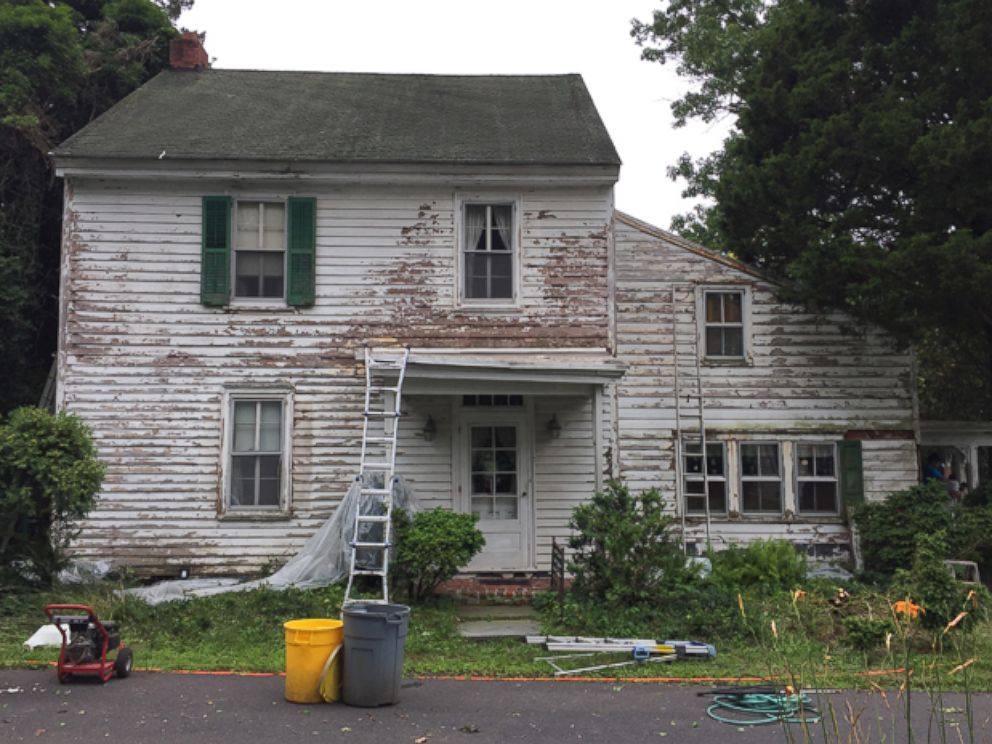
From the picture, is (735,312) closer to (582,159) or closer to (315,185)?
(582,159)

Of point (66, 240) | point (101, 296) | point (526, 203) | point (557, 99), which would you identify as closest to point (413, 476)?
point (526, 203)

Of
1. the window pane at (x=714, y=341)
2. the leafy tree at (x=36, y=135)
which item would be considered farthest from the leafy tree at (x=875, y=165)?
the leafy tree at (x=36, y=135)

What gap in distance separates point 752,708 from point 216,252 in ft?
30.4

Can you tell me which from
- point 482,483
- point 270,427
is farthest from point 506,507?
point 270,427

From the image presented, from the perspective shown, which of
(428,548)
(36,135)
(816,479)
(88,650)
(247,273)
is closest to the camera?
(88,650)

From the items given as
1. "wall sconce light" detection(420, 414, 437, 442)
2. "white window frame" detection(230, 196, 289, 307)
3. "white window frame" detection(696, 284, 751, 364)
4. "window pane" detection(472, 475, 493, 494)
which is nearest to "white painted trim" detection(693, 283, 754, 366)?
"white window frame" detection(696, 284, 751, 364)

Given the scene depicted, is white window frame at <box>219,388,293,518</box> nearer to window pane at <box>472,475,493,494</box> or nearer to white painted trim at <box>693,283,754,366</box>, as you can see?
window pane at <box>472,475,493,494</box>

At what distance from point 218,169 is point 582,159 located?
511cm

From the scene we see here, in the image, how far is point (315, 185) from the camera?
1282 cm

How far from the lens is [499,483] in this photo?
12.9 meters

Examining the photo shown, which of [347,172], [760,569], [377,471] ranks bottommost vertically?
[760,569]

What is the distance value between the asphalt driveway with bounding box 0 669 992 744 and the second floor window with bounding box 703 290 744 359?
7.66 metres

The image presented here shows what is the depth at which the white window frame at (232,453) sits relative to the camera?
12453 mm

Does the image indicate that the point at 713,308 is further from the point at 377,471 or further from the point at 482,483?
the point at 377,471
